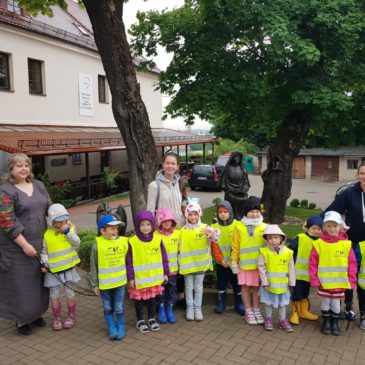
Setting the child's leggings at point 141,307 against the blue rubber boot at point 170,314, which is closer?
the child's leggings at point 141,307

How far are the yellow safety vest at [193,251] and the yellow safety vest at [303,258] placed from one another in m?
1.12

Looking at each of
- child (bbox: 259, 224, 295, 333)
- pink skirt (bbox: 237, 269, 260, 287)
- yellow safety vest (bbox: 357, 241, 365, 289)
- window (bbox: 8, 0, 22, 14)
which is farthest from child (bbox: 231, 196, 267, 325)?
window (bbox: 8, 0, 22, 14)

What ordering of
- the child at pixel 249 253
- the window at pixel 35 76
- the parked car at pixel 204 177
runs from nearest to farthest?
1. the child at pixel 249 253
2. the window at pixel 35 76
3. the parked car at pixel 204 177

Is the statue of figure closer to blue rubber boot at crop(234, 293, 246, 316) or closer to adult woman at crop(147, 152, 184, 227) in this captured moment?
blue rubber boot at crop(234, 293, 246, 316)

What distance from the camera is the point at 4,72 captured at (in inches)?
639

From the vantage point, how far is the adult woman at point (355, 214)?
4.75 meters

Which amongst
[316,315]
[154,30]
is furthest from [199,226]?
[154,30]

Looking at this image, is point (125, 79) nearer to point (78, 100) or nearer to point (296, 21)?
point (296, 21)

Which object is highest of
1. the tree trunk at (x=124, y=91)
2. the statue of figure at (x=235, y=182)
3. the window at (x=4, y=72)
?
the window at (x=4, y=72)

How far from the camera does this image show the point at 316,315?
5.02 meters

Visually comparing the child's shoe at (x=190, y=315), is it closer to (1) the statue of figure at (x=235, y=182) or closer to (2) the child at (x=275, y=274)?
(2) the child at (x=275, y=274)

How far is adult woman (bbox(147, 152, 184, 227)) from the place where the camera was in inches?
197

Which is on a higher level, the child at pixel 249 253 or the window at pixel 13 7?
the window at pixel 13 7

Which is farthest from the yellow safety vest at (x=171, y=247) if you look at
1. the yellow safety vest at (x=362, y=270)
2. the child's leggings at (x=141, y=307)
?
the yellow safety vest at (x=362, y=270)
